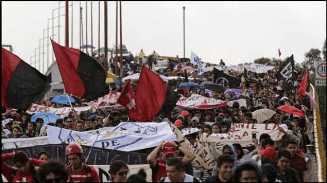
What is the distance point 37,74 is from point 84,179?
18.1 ft

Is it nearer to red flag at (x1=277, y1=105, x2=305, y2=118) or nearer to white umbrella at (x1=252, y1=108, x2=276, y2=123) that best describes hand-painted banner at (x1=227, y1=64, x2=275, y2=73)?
red flag at (x1=277, y1=105, x2=305, y2=118)

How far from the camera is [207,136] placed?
47.5ft

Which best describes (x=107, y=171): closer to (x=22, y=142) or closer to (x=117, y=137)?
(x=117, y=137)

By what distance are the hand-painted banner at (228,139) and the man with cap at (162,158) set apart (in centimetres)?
230

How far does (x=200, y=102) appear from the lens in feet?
81.8

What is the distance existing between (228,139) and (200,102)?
10120 millimetres

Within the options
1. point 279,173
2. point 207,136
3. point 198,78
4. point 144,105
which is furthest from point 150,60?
point 279,173

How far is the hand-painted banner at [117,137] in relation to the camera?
49.8 feet

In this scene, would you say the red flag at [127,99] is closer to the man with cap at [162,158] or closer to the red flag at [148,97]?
the red flag at [148,97]

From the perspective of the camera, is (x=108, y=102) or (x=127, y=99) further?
(x=108, y=102)

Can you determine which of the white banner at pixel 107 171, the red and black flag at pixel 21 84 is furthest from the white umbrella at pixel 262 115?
the white banner at pixel 107 171

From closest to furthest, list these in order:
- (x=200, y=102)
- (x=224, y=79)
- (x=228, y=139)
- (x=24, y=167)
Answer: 1. (x=24, y=167)
2. (x=228, y=139)
3. (x=200, y=102)
4. (x=224, y=79)

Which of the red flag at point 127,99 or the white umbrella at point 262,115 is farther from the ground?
the red flag at point 127,99

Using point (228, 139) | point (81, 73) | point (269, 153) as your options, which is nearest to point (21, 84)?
point (81, 73)
